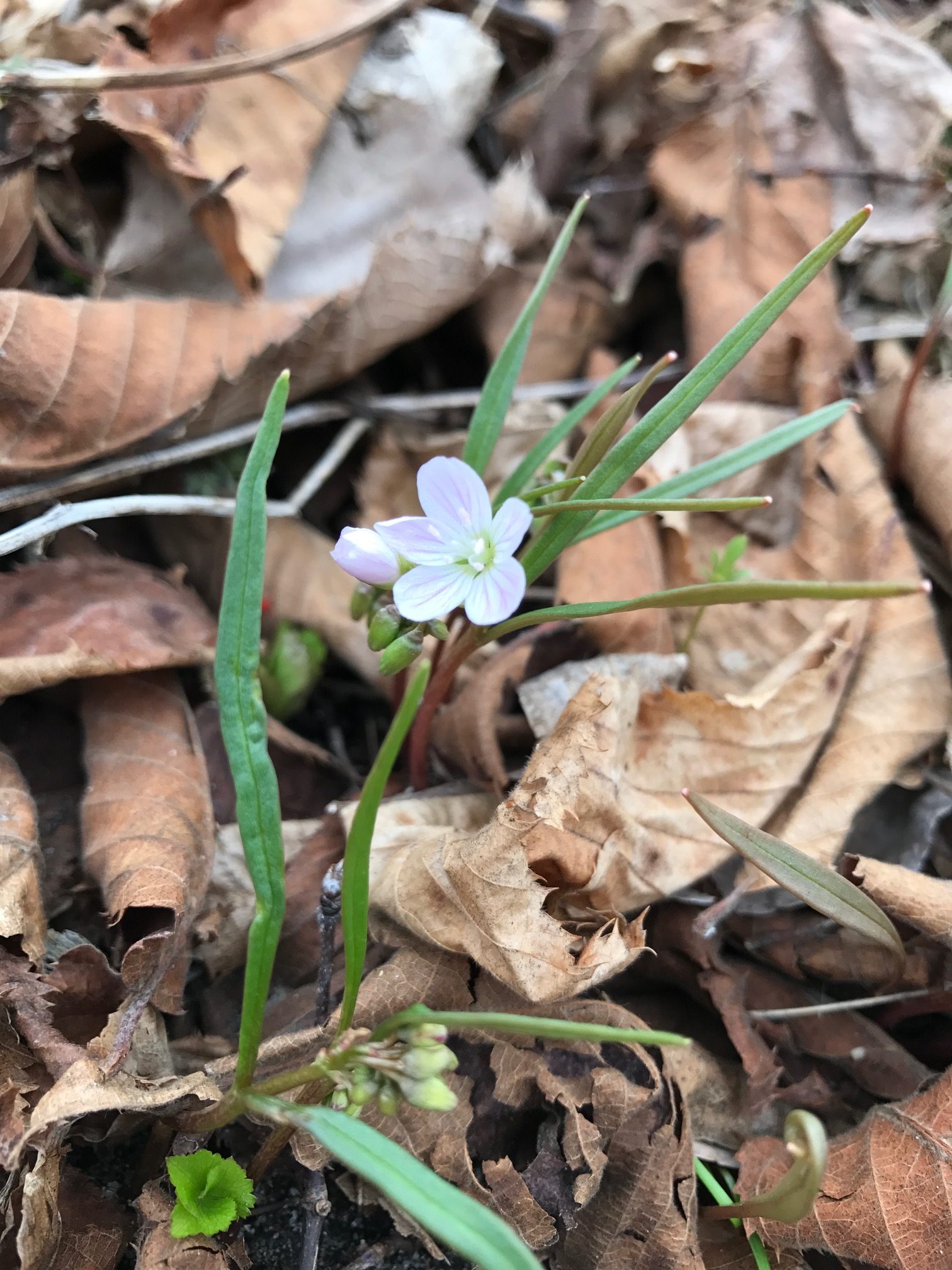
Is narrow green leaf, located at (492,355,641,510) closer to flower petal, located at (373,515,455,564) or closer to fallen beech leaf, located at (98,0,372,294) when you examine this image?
flower petal, located at (373,515,455,564)

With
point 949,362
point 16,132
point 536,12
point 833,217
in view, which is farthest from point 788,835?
point 536,12

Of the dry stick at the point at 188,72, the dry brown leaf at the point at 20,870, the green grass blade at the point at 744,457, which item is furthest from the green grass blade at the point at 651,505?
the dry stick at the point at 188,72

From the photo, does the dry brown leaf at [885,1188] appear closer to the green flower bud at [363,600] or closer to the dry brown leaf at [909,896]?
the dry brown leaf at [909,896]

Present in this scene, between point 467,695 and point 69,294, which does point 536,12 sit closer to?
point 69,294

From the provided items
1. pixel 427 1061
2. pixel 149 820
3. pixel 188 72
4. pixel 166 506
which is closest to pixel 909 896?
pixel 427 1061

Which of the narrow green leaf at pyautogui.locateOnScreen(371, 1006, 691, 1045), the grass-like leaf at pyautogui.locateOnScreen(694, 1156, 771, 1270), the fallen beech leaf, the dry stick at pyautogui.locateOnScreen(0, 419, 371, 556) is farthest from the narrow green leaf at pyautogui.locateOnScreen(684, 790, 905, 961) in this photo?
the fallen beech leaf

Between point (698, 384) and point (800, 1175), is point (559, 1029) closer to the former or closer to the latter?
point (800, 1175)
